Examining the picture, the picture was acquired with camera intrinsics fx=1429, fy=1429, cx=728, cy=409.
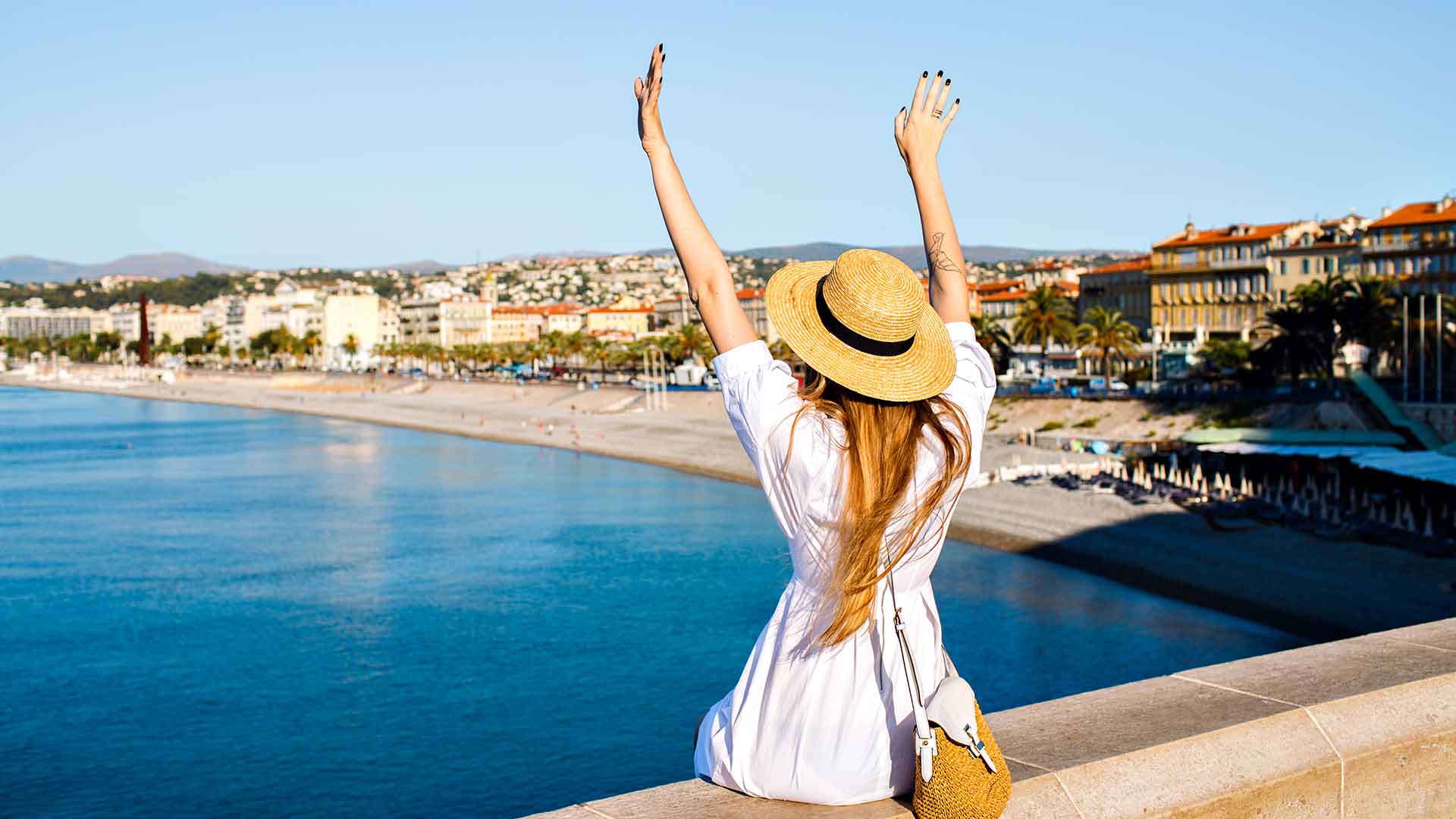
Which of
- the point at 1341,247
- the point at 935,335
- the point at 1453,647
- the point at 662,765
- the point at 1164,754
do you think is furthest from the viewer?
the point at 1341,247

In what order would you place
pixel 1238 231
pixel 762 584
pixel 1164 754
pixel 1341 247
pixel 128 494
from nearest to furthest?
pixel 1164 754 → pixel 762 584 → pixel 128 494 → pixel 1341 247 → pixel 1238 231

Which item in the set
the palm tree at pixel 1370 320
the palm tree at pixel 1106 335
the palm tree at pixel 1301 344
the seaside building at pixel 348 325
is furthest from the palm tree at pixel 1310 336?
the seaside building at pixel 348 325

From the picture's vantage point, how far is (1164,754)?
3148 millimetres

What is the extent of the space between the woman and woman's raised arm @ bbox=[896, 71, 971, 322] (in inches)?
5.8

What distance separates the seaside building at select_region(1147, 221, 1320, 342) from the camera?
6869cm

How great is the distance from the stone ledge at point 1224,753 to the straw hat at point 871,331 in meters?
0.90

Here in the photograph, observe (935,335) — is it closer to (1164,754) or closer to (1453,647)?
(1164,754)

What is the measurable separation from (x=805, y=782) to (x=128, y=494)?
49.8 metres

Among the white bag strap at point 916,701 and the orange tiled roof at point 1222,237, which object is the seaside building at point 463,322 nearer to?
the orange tiled roof at point 1222,237

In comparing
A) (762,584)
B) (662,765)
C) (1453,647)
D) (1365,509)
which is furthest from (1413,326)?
(1453,647)

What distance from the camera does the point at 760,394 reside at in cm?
254

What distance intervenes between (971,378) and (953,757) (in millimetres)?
723

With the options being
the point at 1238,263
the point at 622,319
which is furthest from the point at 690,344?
the point at 622,319

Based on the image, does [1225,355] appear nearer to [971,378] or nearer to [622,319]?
[971,378]
